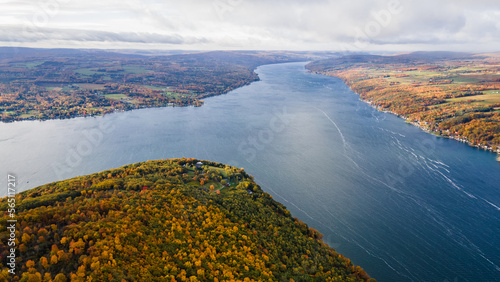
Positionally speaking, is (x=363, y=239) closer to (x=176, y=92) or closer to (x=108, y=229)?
(x=108, y=229)

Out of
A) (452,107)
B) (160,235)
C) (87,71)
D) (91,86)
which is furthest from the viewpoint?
(87,71)

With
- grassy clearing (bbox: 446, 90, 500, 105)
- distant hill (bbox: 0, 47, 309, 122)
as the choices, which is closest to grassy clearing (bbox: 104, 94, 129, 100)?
distant hill (bbox: 0, 47, 309, 122)
